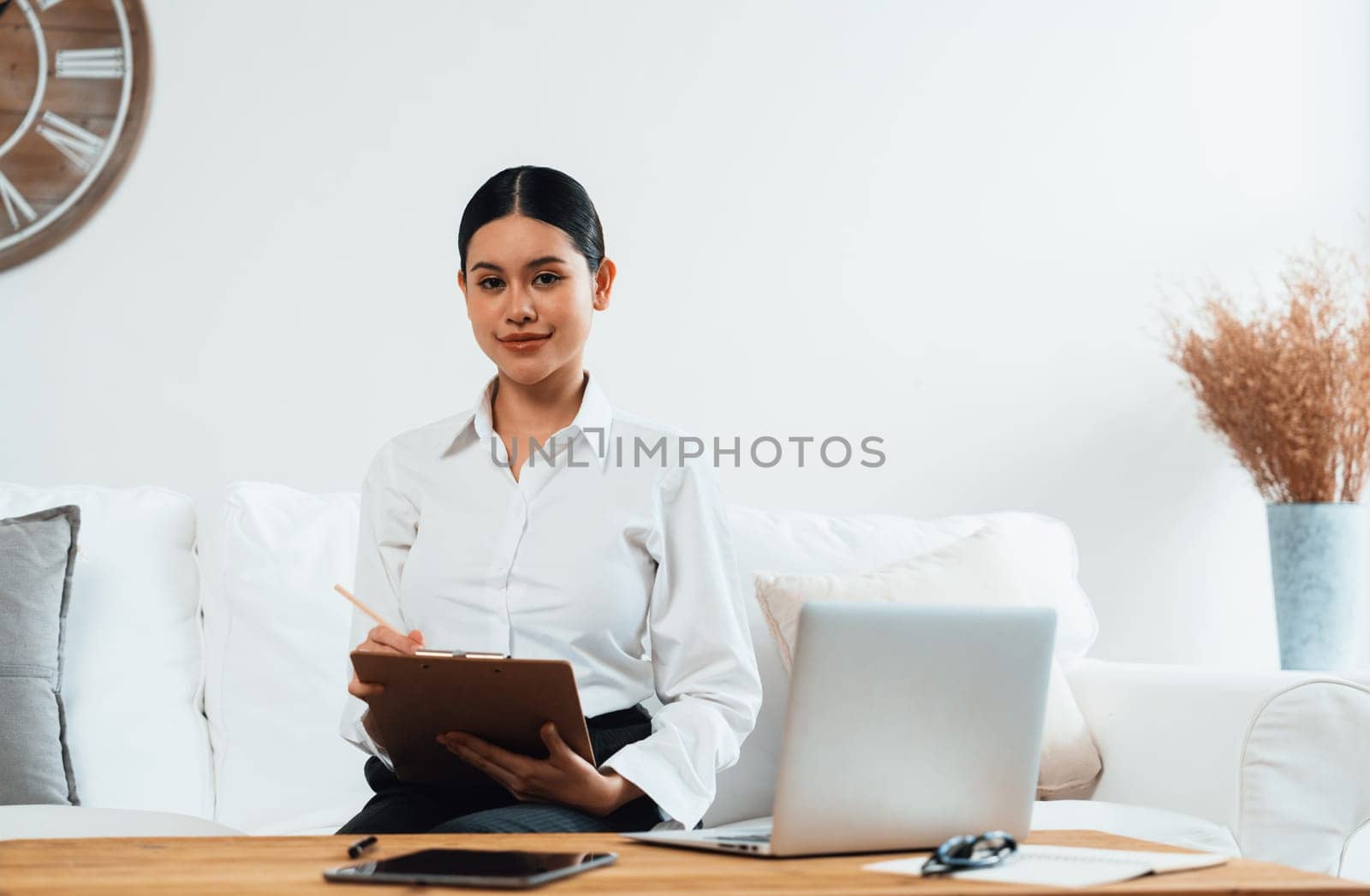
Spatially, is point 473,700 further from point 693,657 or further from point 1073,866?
point 1073,866

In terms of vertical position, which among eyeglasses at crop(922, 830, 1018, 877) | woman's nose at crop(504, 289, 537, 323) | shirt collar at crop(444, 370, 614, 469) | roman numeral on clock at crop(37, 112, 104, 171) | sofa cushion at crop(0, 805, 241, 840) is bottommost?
sofa cushion at crop(0, 805, 241, 840)

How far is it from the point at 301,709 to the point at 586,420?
706mm

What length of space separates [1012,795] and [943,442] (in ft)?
5.73

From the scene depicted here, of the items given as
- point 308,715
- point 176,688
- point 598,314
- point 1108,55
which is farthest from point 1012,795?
point 1108,55

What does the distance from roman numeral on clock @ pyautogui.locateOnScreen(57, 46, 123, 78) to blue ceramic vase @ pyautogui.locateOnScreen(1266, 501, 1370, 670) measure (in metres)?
2.33

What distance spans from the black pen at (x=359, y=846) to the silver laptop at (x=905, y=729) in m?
0.21

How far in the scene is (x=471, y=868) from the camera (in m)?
0.85

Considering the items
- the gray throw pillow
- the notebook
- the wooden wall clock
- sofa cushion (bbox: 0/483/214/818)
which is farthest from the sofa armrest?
the wooden wall clock

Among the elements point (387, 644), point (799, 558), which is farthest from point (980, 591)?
point (387, 644)

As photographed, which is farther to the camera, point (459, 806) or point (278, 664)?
point (278, 664)

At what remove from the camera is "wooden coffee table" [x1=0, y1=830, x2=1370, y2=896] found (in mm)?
816

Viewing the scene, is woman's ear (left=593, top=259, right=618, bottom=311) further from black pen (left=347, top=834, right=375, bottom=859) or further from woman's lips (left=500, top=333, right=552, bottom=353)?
black pen (left=347, top=834, right=375, bottom=859)

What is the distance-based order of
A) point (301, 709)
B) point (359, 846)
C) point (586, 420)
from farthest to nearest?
point (301, 709), point (586, 420), point (359, 846)

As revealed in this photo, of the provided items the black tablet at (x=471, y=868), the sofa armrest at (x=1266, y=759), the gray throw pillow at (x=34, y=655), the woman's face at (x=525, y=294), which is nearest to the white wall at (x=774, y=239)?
the gray throw pillow at (x=34, y=655)
